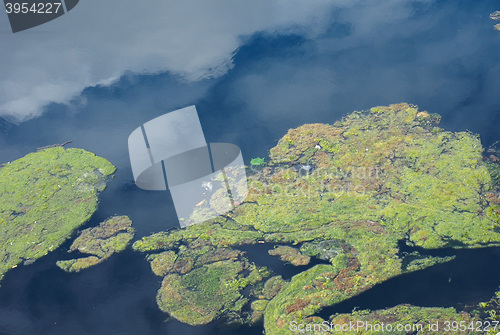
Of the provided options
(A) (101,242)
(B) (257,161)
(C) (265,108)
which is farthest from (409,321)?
(C) (265,108)

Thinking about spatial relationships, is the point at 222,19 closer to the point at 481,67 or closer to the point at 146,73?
the point at 146,73

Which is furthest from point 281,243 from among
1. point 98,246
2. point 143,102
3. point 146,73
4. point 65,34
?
point 65,34

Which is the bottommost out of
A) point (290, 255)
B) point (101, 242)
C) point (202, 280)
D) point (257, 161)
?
point (202, 280)

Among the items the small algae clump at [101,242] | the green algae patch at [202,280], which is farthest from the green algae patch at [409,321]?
the small algae clump at [101,242]

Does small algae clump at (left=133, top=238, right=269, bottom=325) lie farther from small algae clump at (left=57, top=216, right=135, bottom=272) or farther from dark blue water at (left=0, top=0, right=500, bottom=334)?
small algae clump at (left=57, top=216, right=135, bottom=272)

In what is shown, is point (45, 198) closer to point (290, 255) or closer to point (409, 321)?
point (290, 255)

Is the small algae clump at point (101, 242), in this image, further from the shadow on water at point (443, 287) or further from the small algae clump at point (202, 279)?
the shadow on water at point (443, 287)

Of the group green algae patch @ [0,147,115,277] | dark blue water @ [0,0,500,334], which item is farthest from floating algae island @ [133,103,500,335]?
green algae patch @ [0,147,115,277]
